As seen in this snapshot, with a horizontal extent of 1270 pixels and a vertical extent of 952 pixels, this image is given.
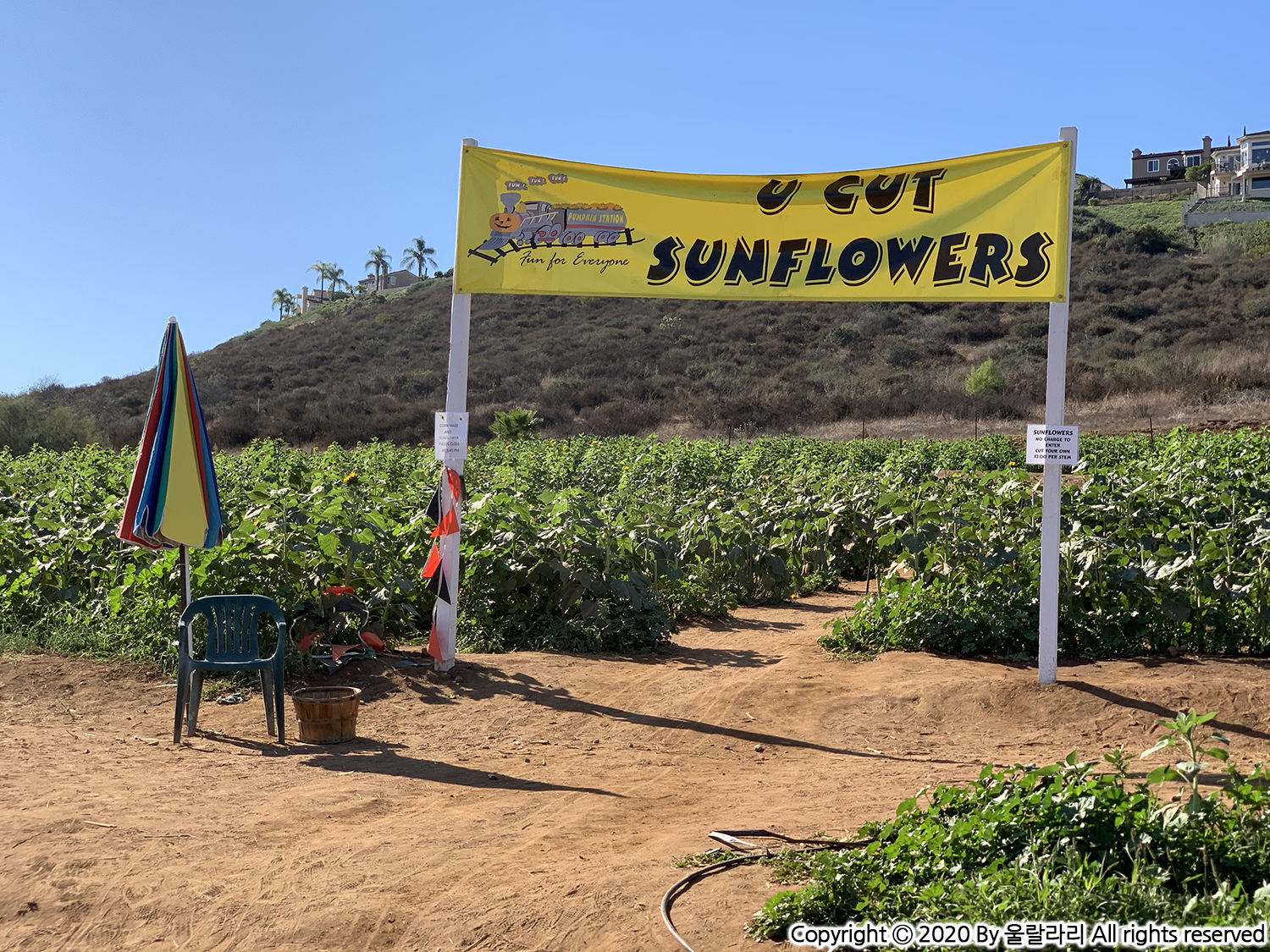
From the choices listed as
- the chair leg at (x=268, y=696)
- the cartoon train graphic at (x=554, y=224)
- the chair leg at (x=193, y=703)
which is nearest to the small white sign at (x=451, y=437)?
the cartoon train graphic at (x=554, y=224)

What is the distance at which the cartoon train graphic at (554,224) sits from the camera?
23.0ft

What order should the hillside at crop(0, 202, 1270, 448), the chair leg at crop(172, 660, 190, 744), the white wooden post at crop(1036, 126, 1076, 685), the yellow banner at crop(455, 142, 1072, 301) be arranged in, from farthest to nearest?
the hillside at crop(0, 202, 1270, 448) < the yellow banner at crop(455, 142, 1072, 301) < the white wooden post at crop(1036, 126, 1076, 685) < the chair leg at crop(172, 660, 190, 744)

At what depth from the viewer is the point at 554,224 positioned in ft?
23.0

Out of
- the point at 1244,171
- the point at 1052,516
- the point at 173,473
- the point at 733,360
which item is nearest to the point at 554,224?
the point at 173,473

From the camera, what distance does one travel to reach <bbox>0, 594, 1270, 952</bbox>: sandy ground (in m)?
3.49

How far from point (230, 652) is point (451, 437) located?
1.91m

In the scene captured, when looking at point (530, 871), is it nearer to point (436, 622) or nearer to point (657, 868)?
point (657, 868)

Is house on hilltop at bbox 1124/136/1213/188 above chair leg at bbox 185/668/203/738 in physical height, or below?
above

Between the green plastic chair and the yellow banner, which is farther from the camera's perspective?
the yellow banner

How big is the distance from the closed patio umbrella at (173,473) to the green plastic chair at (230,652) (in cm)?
52

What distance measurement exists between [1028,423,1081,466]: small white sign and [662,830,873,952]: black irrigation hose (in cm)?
321

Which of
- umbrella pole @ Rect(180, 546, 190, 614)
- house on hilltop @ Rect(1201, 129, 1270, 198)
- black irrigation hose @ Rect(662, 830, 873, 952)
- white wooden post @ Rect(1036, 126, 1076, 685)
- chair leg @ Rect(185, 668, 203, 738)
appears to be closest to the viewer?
black irrigation hose @ Rect(662, 830, 873, 952)

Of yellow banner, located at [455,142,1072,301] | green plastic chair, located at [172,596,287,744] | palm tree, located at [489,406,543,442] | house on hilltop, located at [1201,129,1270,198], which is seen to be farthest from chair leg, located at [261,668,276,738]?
house on hilltop, located at [1201,129,1270,198]

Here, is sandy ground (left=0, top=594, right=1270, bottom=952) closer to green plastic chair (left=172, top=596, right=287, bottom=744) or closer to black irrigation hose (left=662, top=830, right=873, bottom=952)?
black irrigation hose (left=662, top=830, right=873, bottom=952)
